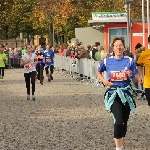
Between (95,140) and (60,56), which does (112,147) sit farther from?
(60,56)

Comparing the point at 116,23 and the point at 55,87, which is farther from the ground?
the point at 116,23

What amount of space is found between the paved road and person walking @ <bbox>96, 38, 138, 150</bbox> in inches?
32.6

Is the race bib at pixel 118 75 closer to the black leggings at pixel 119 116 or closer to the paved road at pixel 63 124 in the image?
the black leggings at pixel 119 116

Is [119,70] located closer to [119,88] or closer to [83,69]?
[119,88]

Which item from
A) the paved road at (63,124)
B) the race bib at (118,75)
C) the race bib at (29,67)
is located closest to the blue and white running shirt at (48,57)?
the paved road at (63,124)

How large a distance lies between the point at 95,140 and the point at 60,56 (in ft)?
95.1

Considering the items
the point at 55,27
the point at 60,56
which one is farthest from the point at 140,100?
the point at 55,27

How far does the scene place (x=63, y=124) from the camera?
12.9 metres

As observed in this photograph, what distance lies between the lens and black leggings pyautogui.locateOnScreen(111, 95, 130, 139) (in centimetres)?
884

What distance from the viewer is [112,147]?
31.8 ft

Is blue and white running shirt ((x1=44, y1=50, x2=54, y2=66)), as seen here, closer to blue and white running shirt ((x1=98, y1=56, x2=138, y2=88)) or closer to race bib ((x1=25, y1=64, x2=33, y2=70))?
race bib ((x1=25, y1=64, x2=33, y2=70))

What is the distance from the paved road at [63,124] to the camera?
10.2m

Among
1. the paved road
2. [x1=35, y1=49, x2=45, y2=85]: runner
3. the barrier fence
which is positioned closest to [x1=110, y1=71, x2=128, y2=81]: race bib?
the paved road

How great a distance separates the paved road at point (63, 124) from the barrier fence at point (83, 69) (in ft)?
9.44
